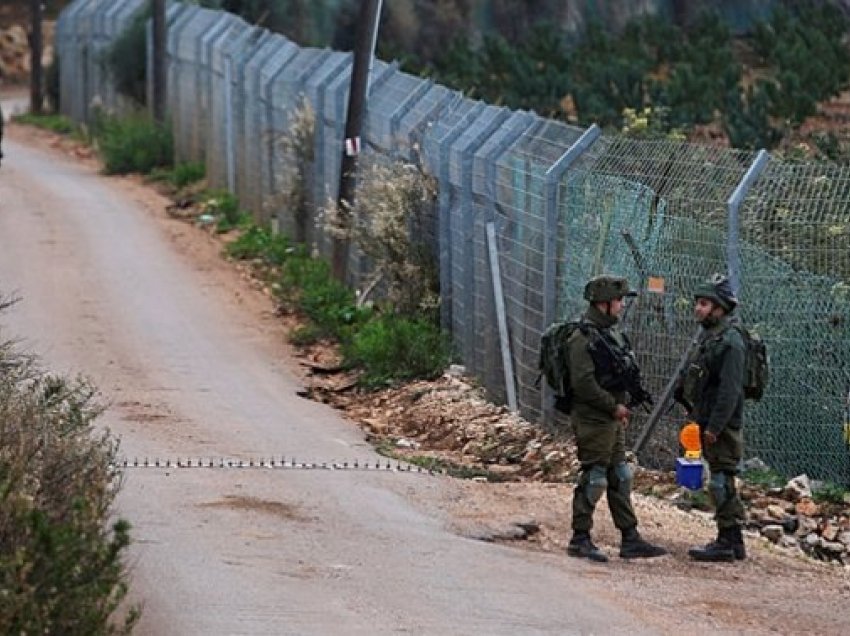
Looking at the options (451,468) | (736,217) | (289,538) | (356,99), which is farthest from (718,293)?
(356,99)

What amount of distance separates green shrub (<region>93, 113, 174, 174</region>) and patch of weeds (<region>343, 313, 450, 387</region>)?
50.2 feet

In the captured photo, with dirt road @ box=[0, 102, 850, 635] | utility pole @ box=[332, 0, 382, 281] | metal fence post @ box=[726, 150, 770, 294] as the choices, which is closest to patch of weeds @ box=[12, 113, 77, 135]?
utility pole @ box=[332, 0, 382, 281]

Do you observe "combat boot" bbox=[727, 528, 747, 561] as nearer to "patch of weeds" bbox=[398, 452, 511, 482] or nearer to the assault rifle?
the assault rifle

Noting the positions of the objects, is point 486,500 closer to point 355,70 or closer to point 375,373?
point 375,373

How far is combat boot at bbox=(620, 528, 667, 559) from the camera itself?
11.6 meters

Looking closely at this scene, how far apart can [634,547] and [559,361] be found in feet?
3.46

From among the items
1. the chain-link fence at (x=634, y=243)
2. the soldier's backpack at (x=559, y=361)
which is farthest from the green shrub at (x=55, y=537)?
the chain-link fence at (x=634, y=243)

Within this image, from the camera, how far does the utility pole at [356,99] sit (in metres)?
21.0

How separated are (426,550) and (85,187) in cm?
2167

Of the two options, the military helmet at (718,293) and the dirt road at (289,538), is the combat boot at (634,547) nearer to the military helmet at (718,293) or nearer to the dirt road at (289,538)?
the dirt road at (289,538)

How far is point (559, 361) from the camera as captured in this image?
449 inches

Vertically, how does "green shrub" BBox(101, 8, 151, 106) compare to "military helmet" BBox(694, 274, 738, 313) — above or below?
below

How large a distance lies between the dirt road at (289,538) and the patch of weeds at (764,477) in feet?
5.38

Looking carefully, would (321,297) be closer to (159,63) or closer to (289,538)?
(289,538)
